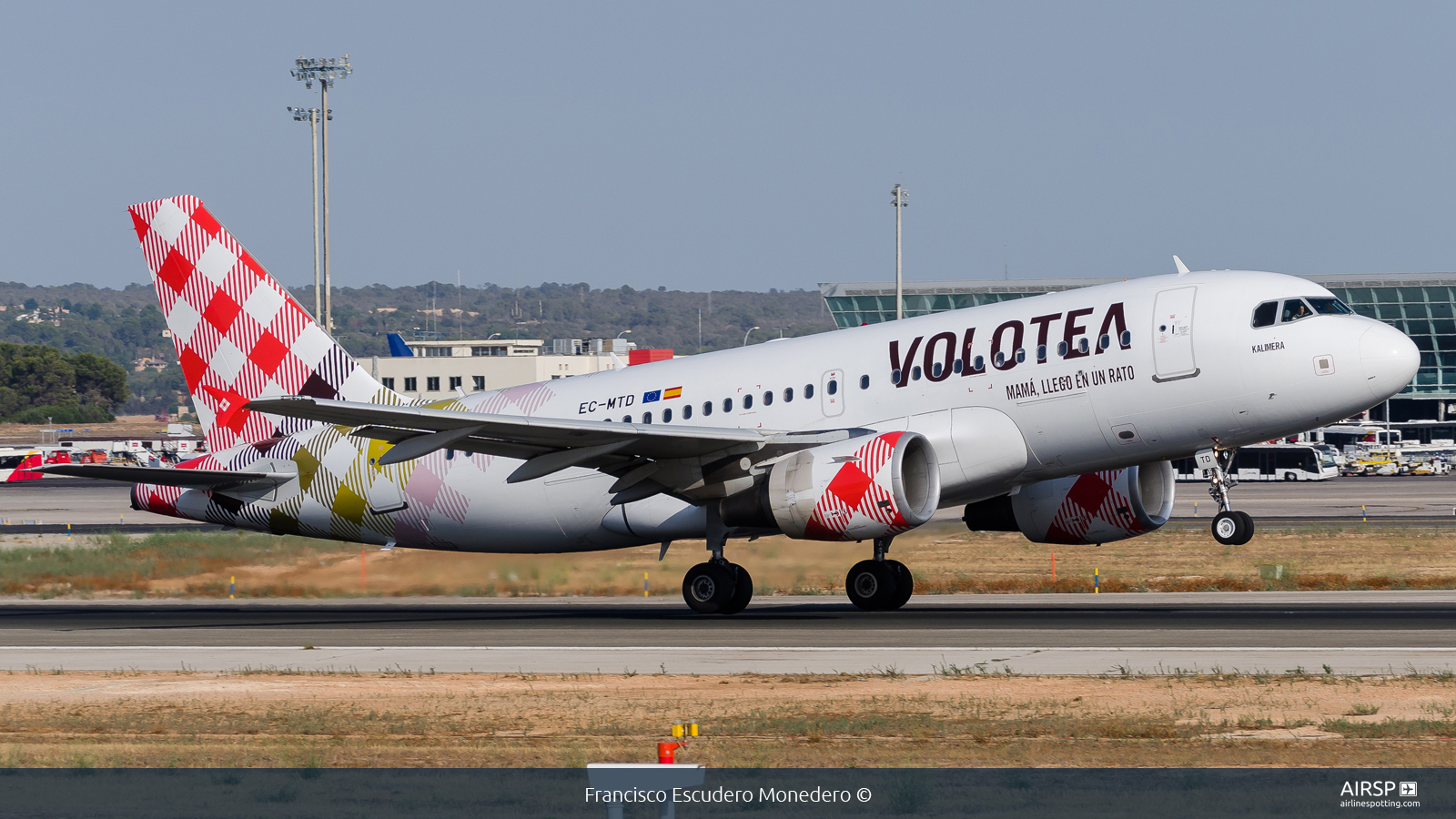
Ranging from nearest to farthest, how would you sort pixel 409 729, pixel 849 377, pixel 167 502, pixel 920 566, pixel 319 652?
pixel 409 729 → pixel 319 652 → pixel 849 377 → pixel 167 502 → pixel 920 566

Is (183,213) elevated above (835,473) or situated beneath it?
elevated above

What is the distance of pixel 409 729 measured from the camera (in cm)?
1664

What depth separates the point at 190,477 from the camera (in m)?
32.0

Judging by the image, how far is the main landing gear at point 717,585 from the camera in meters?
29.7

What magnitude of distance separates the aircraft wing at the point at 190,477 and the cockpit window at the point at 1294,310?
19372 mm

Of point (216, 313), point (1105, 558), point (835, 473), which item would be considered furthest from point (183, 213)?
point (1105, 558)

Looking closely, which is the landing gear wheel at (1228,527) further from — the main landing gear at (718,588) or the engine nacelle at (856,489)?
the main landing gear at (718,588)

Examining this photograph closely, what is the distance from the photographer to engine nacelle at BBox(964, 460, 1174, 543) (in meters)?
30.5

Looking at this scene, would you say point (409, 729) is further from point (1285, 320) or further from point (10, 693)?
point (1285, 320)

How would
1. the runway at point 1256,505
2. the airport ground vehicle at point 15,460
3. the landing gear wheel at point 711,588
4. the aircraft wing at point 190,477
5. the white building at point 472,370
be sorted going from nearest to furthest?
the aircraft wing at point 190,477 → the landing gear wheel at point 711,588 → the runway at point 1256,505 → the airport ground vehicle at point 15,460 → the white building at point 472,370

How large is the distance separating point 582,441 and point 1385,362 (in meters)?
13.1

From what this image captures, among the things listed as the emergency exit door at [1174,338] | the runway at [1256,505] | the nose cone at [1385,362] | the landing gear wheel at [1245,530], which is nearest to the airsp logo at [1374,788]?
the landing gear wheel at [1245,530]

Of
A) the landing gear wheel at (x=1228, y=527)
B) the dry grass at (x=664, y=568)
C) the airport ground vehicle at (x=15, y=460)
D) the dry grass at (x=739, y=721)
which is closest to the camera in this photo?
the dry grass at (x=739, y=721)

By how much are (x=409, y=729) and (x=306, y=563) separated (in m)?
24.4
